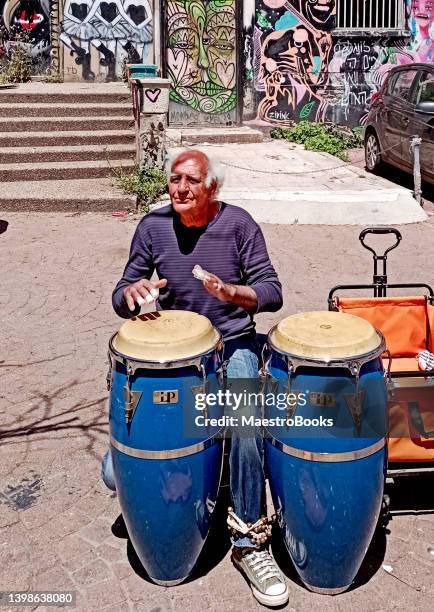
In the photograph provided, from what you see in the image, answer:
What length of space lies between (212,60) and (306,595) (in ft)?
40.4

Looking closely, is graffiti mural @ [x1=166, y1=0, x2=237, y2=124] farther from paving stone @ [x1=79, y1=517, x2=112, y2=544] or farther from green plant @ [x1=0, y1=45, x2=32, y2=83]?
paving stone @ [x1=79, y1=517, x2=112, y2=544]

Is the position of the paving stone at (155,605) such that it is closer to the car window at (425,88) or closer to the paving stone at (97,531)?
the paving stone at (97,531)

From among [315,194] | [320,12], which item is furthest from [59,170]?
[320,12]

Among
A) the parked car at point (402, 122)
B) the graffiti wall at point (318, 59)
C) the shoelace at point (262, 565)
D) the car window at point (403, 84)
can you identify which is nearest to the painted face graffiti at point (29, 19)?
the graffiti wall at point (318, 59)

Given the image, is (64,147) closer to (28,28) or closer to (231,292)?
(28,28)

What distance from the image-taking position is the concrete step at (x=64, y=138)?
1082cm

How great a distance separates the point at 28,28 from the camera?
13.9 metres

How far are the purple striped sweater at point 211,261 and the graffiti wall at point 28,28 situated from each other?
38.0 ft

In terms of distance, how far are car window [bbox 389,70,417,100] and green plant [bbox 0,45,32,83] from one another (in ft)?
21.3

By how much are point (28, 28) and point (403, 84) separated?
23.5 ft

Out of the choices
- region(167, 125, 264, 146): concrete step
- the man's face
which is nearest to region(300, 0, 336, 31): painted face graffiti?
region(167, 125, 264, 146): concrete step

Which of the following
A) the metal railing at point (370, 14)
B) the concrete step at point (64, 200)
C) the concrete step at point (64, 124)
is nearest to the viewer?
the concrete step at point (64, 200)

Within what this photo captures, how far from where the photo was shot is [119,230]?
29.1 ft

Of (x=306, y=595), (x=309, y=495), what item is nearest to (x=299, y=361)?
(x=309, y=495)
